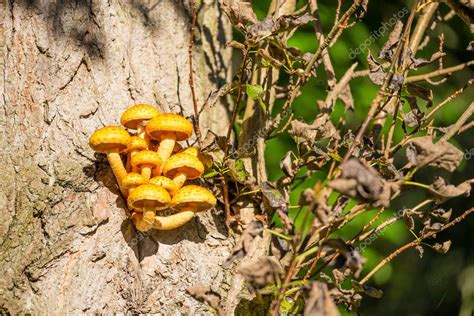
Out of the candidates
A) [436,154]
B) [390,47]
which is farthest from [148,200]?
[390,47]

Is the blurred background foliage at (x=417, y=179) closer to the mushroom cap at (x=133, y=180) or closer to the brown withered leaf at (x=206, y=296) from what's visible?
the mushroom cap at (x=133, y=180)

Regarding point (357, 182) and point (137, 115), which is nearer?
point (357, 182)

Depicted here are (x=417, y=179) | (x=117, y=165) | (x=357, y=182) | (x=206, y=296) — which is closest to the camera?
(x=357, y=182)

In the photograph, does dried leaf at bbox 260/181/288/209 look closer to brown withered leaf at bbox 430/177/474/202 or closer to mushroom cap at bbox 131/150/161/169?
mushroom cap at bbox 131/150/161/169

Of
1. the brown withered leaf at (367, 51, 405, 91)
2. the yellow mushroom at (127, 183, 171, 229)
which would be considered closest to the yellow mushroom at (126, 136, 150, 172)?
the yellow mushroom at (127, 183, 171, 229)

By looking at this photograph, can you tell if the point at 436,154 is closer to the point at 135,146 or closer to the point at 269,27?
the point at 269,27

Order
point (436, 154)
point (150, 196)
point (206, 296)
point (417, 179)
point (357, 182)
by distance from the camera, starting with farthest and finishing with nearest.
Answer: point (417, 179) → point (150, 196) → point (206, 296) → point (436, 154) → point (357, 182)

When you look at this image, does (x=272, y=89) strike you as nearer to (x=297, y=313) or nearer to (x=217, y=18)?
(x=217, y=18)

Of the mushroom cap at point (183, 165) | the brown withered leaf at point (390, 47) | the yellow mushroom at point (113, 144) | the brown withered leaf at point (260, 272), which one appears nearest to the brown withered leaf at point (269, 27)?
the brown withered leaf at point (390, 47)
